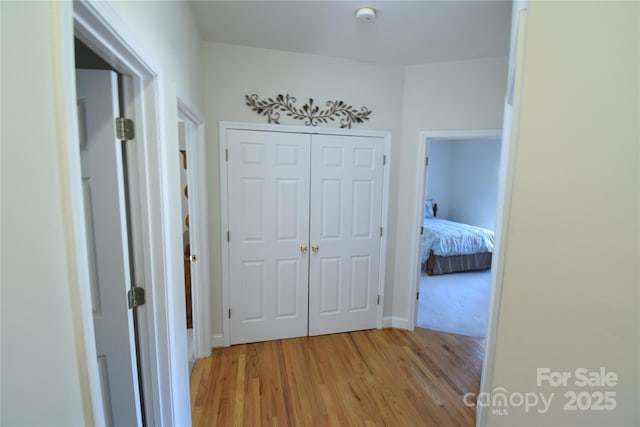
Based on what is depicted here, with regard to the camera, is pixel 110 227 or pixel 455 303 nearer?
pixel 110 227

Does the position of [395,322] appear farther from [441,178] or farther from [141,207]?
[441,178]

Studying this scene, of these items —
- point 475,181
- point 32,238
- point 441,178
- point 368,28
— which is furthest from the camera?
point 441,178

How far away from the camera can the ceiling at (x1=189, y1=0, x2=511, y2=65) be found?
1778 mm

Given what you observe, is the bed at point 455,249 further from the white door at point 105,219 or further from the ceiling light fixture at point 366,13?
the white door at point 105,219

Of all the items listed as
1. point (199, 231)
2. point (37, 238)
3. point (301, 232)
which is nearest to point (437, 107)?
point (301, 232)

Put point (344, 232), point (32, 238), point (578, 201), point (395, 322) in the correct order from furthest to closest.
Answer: point (395, 322) < point (344, 232) < point (578, 201) < point (32, 238)

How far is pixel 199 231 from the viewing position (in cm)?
226

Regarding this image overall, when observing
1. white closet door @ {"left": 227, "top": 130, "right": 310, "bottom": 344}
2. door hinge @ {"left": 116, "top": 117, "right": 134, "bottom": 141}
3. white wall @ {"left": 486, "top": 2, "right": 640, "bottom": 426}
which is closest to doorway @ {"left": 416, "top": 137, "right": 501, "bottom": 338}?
white closet door @ {"left": 227, "top": 130, "right": 310, "bottom": 344}

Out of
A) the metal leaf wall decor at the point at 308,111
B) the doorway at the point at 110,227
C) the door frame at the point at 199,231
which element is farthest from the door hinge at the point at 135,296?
the metal leaf wall decor at the point at 308,111

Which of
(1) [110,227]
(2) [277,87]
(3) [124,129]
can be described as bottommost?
(1) [110,227]

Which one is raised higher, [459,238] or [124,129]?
[124,129]

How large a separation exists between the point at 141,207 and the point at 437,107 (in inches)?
99.1

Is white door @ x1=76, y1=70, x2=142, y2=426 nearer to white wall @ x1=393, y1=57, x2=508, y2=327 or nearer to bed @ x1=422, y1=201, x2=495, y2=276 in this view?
white wall @ x1=393, y1=57, x2=508, y2=327

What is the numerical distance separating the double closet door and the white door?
1.33 meters
